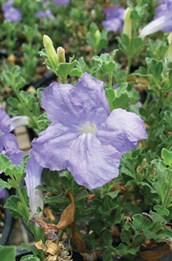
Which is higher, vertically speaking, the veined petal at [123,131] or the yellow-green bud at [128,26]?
the yellow-green bud at [128,26]

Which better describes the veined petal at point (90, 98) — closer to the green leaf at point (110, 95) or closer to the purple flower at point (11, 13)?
the green leaf at point (110, 95)

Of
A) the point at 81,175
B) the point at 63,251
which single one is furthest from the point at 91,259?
the point at 81,175

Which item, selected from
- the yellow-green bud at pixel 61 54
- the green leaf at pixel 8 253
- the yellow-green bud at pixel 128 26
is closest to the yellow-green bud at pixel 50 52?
the yellow-green bud at pixel 61 54

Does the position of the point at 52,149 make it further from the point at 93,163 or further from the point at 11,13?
the point at 11,13

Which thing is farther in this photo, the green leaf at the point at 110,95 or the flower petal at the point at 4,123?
the flower petal at the point at 4,123

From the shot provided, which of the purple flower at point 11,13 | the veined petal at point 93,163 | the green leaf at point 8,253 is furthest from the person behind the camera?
the purple flower at point 11,13

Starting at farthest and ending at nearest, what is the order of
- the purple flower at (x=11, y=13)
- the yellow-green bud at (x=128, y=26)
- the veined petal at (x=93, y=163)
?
the purple flower at (x=11, y=13) < the yellow-green bud at (x=128, y=26) < the veined petal at (x=93, y=163)
